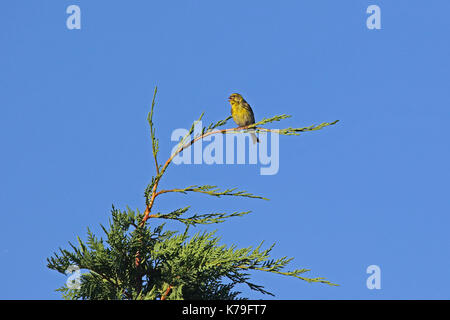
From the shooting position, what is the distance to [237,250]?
594cm

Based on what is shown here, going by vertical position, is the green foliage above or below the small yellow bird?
below

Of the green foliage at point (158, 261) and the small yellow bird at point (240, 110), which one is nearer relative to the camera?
the green foliage at point (158, 261)

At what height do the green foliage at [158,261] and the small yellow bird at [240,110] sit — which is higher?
the small yellow bird at [240,110]

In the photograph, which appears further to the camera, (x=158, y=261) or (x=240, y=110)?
(x=240, y=110)

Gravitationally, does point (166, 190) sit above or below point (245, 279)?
above

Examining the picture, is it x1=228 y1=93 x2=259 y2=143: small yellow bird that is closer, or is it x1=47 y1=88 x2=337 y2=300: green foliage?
x1=47 y1=88 x2=337 y2=300: green foliage

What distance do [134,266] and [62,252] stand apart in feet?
2.46
